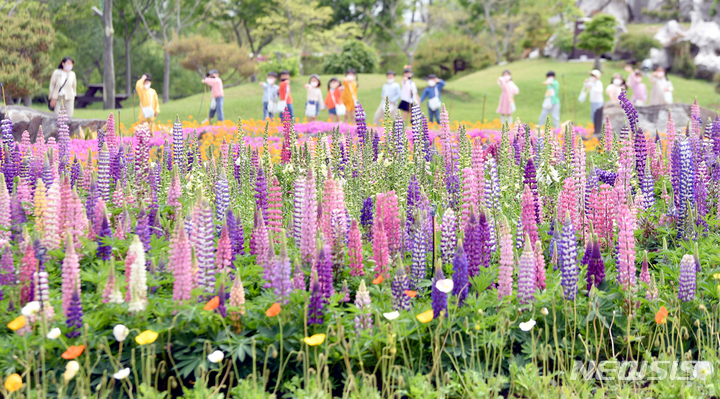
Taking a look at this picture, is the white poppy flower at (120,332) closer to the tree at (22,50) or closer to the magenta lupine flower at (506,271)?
the magenta lupine flower at (506,271)

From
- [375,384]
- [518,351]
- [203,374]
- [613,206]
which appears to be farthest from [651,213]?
[203,374]

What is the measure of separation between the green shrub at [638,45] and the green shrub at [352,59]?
678 inches

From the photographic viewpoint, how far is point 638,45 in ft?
134

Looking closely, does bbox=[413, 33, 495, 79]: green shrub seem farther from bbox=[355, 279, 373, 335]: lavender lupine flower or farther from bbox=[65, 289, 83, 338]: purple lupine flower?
bbox=[65, 289, 83, 338]: purple lupine flower

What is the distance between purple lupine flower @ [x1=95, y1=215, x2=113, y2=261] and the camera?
4.45 meters

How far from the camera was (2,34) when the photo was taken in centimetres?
2517

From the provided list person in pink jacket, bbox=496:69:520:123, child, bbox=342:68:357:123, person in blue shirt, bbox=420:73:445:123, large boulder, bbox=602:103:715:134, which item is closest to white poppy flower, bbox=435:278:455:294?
large boulder, bbox=602:103:715:134

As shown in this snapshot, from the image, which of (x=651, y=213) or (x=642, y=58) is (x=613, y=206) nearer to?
(x=651, y=213)

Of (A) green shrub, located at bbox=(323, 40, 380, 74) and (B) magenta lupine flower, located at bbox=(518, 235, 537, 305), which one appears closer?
(B) magenta lupine flower, located at bbox=(518, 235, 537, 305)

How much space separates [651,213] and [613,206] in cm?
79

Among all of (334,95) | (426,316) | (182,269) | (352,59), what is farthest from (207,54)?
(426,316)

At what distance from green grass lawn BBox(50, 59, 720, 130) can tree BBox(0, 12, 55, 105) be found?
259 centimetres

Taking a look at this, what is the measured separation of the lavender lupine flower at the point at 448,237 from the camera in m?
4.25

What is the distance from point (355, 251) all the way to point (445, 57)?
3782cm
